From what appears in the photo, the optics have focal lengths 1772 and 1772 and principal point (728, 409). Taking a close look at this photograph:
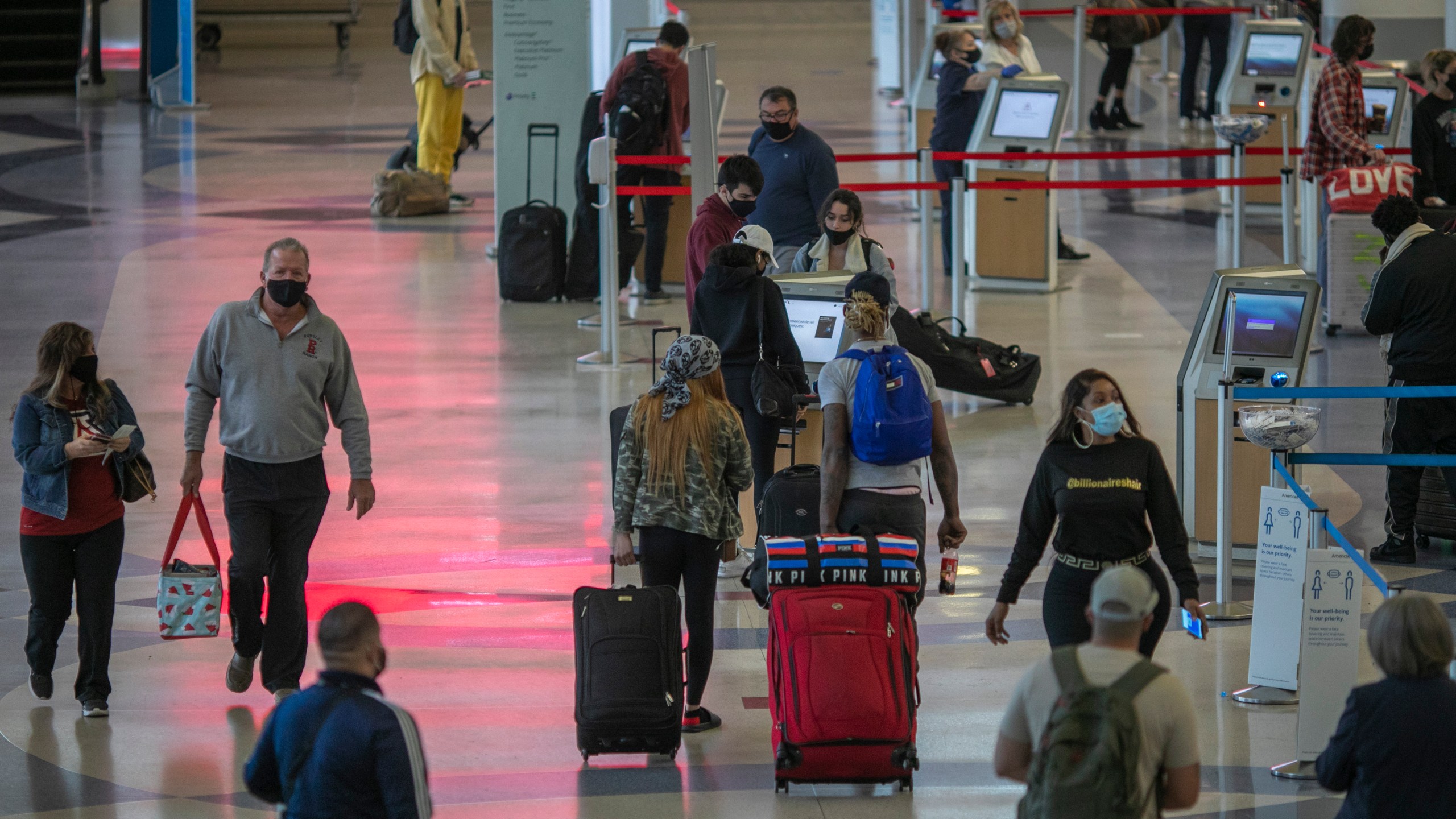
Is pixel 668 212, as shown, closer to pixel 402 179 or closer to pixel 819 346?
pixel 402 179

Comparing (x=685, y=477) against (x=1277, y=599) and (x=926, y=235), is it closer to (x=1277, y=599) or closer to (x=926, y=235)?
(x=1277, y=599)

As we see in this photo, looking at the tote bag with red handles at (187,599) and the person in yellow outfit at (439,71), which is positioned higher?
the person in yellow outfit at (439,71)

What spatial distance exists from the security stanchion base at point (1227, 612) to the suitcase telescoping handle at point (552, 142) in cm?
776

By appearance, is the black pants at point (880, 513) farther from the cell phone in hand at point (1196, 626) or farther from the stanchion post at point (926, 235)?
the stanchion post at point (926, 235)

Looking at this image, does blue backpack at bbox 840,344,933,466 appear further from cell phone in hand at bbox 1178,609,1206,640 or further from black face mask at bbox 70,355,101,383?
black face mask at bbox 70,355,101,383

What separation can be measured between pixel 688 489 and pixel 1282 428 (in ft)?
7.30

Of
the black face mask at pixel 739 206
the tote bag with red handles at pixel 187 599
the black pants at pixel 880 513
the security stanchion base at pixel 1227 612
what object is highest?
the black face mask at pixel 739 206

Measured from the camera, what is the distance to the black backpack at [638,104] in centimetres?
1244

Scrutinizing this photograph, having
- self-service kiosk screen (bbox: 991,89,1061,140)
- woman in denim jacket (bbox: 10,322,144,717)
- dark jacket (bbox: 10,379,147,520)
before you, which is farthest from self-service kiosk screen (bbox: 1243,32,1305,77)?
dark jacket (bbox: 10,379,147,520)

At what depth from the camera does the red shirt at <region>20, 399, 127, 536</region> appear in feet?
20.2

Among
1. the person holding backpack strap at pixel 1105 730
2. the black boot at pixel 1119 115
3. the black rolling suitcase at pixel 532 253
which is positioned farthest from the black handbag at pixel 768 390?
the black boot at pixel 1119 115

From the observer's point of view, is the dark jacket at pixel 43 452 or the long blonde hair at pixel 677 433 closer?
the long blonde hair at pixel 677 433

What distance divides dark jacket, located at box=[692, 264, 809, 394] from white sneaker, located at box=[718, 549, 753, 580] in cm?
105

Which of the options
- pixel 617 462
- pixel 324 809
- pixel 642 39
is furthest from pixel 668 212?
pixel 324 809
